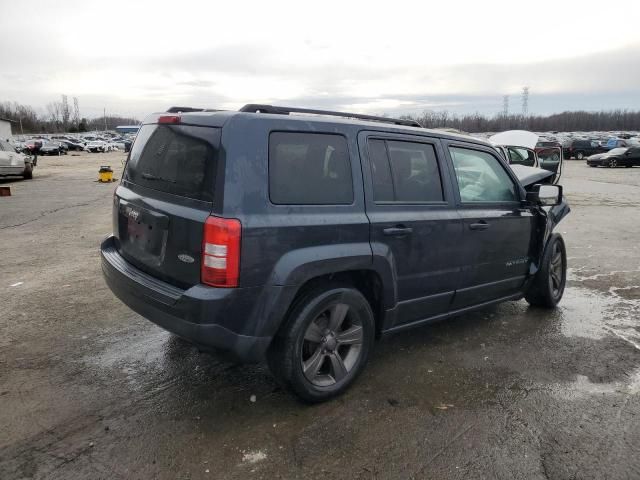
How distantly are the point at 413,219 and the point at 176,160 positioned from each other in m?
1.67

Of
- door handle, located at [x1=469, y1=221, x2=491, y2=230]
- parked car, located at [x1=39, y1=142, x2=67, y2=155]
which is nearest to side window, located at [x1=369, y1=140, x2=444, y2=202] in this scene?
door handle, located at [x1=469, y1=221, x2=491, y2=230]

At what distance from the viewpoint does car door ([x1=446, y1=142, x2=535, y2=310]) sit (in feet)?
13.5

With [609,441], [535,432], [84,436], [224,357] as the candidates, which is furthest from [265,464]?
[609,441]

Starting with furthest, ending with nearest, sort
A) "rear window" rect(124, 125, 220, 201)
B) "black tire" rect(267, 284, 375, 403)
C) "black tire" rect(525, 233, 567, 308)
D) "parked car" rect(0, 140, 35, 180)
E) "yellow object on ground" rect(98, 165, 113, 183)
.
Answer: "yellow object on ground" rect(98, 165, 113, 183)
"parked car" rect(0, 140, 35, 180)
"black tire" rect(525, 233, 567, 308)
"black tire" rect(267, 284, 375, 403)
"rear window" rect(124, 125, 220, 201)

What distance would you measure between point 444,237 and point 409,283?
1.55 feet

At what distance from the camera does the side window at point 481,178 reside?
415cm

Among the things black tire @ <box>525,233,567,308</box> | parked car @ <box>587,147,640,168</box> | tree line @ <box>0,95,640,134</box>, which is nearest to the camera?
black tire @ <box>525,233,567,308</box>

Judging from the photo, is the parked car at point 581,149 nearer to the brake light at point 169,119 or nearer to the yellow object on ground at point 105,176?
the yellow object on ground at point 105,176

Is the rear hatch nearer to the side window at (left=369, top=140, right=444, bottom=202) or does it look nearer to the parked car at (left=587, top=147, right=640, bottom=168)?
the side window at (left=369, top=140, right=444, bottom=202)

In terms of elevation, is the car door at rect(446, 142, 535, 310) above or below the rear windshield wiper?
below

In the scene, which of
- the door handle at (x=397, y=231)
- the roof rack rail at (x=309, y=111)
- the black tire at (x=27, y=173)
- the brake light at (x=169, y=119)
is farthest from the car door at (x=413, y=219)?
the black tire at (x=27, y=173)

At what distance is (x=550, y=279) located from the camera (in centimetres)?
516

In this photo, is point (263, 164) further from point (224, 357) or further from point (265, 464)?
point (265, 464)

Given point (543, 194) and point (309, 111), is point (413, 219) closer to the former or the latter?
point (309, 111)
